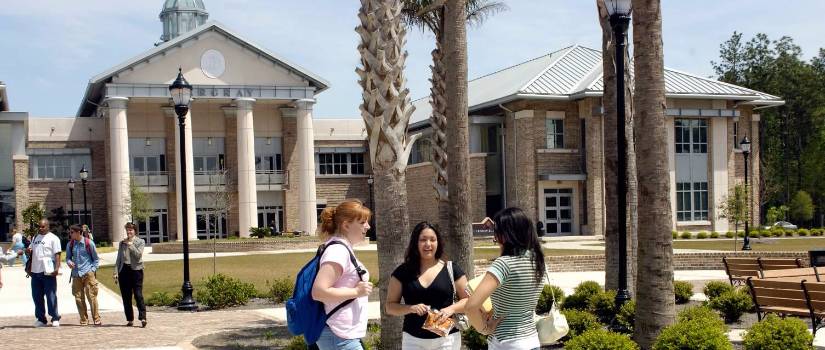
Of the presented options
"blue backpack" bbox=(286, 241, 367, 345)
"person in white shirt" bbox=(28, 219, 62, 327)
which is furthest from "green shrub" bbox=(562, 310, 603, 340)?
"person in white shirt" bbox=(28, 219, 62, 327)

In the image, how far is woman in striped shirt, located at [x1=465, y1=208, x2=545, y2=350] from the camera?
5.47 meters

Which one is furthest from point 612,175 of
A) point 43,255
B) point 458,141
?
point 43,255

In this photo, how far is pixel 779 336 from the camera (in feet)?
27.7

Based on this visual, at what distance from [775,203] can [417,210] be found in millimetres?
36430

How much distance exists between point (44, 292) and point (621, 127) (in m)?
9.49

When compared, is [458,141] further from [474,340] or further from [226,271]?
[226,271]

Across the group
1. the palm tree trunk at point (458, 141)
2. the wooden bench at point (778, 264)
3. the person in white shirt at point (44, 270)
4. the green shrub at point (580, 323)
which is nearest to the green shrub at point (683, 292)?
the wooden bench at point (778, 264)

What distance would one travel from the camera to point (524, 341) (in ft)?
18.4

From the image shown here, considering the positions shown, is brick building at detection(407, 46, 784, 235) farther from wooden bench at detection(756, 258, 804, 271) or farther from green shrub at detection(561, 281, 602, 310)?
green shrub at detection(561, 281, 602, 310)

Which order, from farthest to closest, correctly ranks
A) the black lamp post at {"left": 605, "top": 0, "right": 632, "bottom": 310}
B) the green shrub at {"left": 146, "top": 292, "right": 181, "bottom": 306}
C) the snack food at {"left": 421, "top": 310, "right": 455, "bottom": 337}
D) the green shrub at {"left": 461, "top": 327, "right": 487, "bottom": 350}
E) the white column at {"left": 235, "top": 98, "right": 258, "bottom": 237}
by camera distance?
the white column at {"left": 235, "top": 98, "right": 258, "bottom": 237} < the green shrub at {"left": 146, "top": 292, "right": 181, "bottom": 306} < the black lamp post at {"left": 605, "top": 0, "right": 632, "bottom": 310} < the green shrub at {"left": 461, "top": 327, "right": 487, "bottom": 350} < the snack food at {"left": 421, "top": 310, "right": 455, "bottom": 337}

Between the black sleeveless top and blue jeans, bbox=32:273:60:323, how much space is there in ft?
33.6

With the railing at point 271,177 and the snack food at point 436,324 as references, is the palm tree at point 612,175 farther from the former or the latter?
the railing at point 271,177

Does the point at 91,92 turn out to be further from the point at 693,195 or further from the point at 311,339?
the point at 311,339

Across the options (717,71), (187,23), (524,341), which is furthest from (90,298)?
(717,71)
